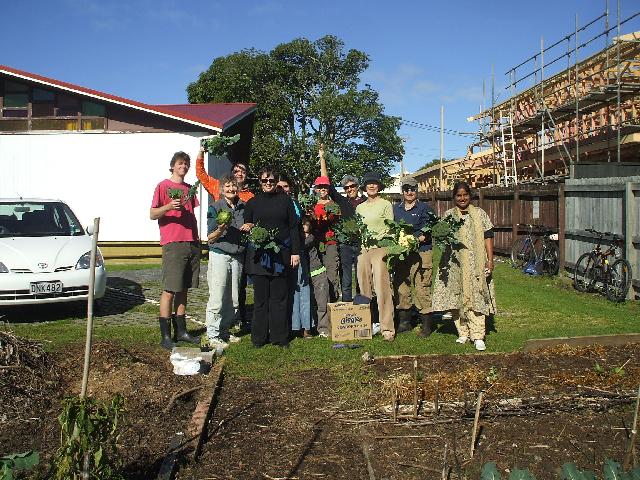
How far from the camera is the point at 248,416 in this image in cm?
519

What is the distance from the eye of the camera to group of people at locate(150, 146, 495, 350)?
7.59m

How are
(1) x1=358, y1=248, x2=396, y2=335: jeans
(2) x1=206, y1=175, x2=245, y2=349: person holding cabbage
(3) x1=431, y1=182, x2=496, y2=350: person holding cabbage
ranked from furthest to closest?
(1) x1=358, y1=248, x2=396, y2=335: jeans
(3) x1=431, y1=182, x2=496, y2=350: person holding cabbage
(2) x1=206, y1=175, x2=245, y2=349: person holding cabbage

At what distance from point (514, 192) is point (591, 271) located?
6.30m

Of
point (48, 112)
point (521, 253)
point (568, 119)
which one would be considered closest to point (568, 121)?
point (568, 119)

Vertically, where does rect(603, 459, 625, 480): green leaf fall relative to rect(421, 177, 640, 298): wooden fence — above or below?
below

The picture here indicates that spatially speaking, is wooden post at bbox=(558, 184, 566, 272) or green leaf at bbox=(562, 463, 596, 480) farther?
wooden post at bbox=(558, 184, 566, 272)

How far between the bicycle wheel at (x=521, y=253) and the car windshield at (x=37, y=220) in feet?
34.9

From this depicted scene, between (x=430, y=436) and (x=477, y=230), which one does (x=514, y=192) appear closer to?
(x=477, y=230)

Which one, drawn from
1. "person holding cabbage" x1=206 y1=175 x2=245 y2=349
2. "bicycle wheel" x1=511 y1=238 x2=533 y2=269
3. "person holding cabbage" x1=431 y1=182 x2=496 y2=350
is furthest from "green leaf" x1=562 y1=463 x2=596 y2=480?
"bicycle wheel" x1=511 y1=238 x2=533 y2=269

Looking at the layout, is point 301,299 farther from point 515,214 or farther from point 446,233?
point 515,214

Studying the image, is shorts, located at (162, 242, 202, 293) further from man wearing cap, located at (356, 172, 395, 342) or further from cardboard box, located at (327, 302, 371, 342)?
man wearing cap, located at (356, 172, 395, 342)

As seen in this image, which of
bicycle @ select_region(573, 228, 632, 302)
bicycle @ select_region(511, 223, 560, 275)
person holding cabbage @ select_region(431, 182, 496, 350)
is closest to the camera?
person holding cabbage @ select_region(431, 182, 496, 350)

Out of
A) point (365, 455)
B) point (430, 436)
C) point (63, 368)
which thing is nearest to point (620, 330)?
point (430, 436)

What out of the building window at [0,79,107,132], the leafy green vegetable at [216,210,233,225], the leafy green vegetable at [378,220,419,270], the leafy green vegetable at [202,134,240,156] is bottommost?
the leafy green vegetable at [378,220,419,270]
